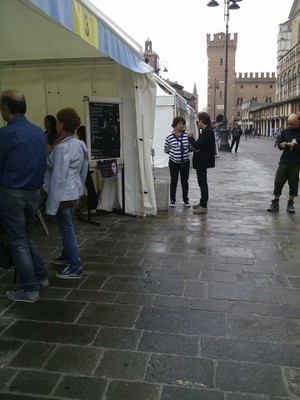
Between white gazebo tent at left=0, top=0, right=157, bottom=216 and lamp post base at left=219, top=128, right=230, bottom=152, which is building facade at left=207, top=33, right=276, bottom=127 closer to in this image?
lamp post base at left=219, top=128, right=230, bottom=152

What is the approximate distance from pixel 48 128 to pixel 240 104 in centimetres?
11471

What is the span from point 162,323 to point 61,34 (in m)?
4.85

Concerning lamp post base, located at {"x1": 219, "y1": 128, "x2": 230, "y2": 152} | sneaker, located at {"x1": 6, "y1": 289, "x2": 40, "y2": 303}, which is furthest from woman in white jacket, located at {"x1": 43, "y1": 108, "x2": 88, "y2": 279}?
lamp post base, located at {"x1": 219, "y1": 128, "x2": 230, "y2": 152}

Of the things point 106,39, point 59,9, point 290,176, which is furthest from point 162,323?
point 290,176

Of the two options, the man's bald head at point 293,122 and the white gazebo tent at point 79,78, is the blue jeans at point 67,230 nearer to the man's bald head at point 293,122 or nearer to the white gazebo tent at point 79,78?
the white gazebo tent at point 79,78

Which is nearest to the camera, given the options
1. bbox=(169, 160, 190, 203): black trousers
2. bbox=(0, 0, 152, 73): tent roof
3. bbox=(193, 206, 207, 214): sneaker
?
bbox=(0, 0, 152, 73): tent roof

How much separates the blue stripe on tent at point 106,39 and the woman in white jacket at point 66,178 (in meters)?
0.96

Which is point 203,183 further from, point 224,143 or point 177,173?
point 224,143

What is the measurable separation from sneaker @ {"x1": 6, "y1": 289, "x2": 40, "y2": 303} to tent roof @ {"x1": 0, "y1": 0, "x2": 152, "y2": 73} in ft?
8.08

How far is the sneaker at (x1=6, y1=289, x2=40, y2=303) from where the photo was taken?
11.9 ft

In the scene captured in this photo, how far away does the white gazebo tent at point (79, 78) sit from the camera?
5.88 meters

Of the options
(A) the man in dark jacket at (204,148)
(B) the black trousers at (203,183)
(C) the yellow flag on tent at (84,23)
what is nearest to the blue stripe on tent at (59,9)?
(C) the yellow flag on tent at (84,23)

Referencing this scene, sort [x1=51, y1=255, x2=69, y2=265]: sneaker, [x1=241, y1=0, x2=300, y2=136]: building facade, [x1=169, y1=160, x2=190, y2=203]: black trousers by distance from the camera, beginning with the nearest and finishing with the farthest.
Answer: [x1=51, y1=255, x2=69, y2=265]: sneaker < [x1=169, y1=160, x2=190, y2=203]: black trousers < [x1=241, y1=0, x2=300, y2=136]: building facade

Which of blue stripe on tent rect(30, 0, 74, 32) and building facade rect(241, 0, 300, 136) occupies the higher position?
building facade rect(241, 0, 300, 136)
